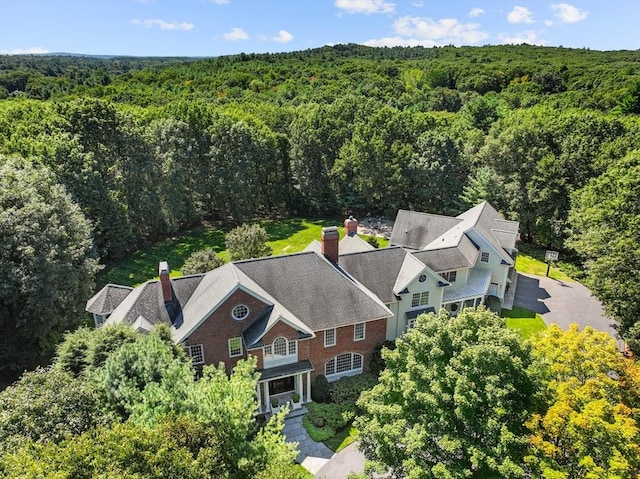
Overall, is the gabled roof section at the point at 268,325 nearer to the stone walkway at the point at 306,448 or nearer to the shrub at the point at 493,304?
the stone walkway at the point at 306,448

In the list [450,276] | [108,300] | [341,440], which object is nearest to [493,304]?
[450,276]

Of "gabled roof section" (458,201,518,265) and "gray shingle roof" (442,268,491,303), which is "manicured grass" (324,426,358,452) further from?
"gabled roof section" (458,201,518,265)

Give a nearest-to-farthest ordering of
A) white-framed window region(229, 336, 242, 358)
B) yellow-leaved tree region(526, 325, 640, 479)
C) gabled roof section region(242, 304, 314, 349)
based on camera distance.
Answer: yellow-leaved tree region(526, 325, 640, 479)
gabled roof section region(242, 304, 314, 349)
white-framed window region(229, 336, 242, 358)

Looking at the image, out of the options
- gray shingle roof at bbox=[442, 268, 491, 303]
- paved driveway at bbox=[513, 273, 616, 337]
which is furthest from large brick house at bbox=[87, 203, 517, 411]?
paved driveway at bbox=[513, 273, 616, 337]

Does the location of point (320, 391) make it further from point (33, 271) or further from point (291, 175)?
point (291, 175)

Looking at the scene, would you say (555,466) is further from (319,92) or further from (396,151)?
(319,92)

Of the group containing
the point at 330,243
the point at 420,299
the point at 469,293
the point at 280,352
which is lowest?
the point at 469,293
